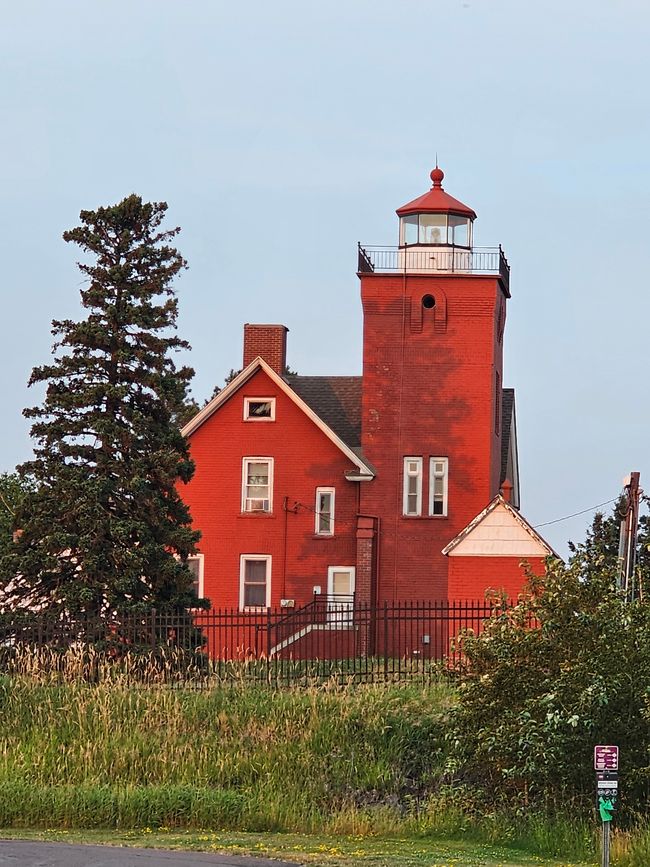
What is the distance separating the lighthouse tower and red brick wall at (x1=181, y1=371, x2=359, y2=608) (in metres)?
1.35

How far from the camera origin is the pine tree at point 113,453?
116ft

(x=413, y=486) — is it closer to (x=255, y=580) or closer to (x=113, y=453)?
(x=255, y=580)

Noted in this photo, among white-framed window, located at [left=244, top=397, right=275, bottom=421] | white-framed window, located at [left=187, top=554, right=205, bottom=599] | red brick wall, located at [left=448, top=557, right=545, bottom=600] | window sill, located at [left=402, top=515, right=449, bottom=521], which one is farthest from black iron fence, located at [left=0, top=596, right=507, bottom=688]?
white-framed window, located at [left=244, top=397, right=275, bottom=421]

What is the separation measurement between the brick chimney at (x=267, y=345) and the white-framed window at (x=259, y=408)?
1.03 meters

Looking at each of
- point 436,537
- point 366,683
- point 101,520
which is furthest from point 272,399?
point 366,683

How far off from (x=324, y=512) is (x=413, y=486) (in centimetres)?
284

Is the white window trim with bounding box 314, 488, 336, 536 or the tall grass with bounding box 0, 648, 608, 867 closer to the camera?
the tall grass with bounding box 0, 648, 608, 867

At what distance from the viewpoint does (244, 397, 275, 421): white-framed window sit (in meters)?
49.4

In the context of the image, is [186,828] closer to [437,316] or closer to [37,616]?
[37,616]

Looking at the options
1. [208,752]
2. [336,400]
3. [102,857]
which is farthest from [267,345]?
[102,857]

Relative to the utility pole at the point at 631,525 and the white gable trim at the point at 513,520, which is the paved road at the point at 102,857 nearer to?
the utility pole at the point at 631,525

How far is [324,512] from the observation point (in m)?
49.1

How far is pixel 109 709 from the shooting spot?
25703 millimetres

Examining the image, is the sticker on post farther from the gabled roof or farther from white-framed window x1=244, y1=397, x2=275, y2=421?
white-framed window x1=244, y1=397, x2=275, y2=421
